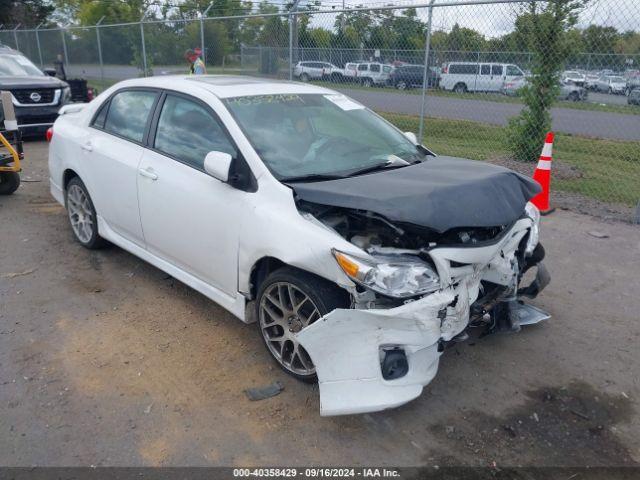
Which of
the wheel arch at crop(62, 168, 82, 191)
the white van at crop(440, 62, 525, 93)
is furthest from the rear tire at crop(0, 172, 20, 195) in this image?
the white van at crop(440, 62, 525, 93)

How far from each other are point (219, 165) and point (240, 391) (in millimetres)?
1395

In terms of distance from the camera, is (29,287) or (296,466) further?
(29,287)

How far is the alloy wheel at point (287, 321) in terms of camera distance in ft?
10.3

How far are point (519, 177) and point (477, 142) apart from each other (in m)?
7.64

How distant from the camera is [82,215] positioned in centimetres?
523

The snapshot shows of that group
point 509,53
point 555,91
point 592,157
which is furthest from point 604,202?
point 592,157

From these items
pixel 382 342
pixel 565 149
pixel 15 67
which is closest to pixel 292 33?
pixel 565 149

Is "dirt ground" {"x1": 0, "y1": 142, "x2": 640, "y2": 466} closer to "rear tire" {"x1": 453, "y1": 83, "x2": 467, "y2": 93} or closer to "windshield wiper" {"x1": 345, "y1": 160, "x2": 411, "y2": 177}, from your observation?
"windshield wiper" {"x1": 345, "y1": 160, "x2": 411, "y2": 177}

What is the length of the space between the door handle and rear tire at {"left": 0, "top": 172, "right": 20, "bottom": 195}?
400 centimetres

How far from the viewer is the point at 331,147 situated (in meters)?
3.80

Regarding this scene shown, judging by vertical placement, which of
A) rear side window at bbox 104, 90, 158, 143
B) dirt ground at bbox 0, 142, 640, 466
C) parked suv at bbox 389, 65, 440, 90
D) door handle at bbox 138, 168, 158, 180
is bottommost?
dirt ground at bbox 0, 142, 640, 466

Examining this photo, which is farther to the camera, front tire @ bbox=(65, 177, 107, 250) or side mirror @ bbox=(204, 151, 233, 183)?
front tire @ bbox=(65, 177, 107, 250)

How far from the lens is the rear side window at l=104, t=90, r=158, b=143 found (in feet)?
14.3

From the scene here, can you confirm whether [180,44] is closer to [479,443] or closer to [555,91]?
[555,91]
